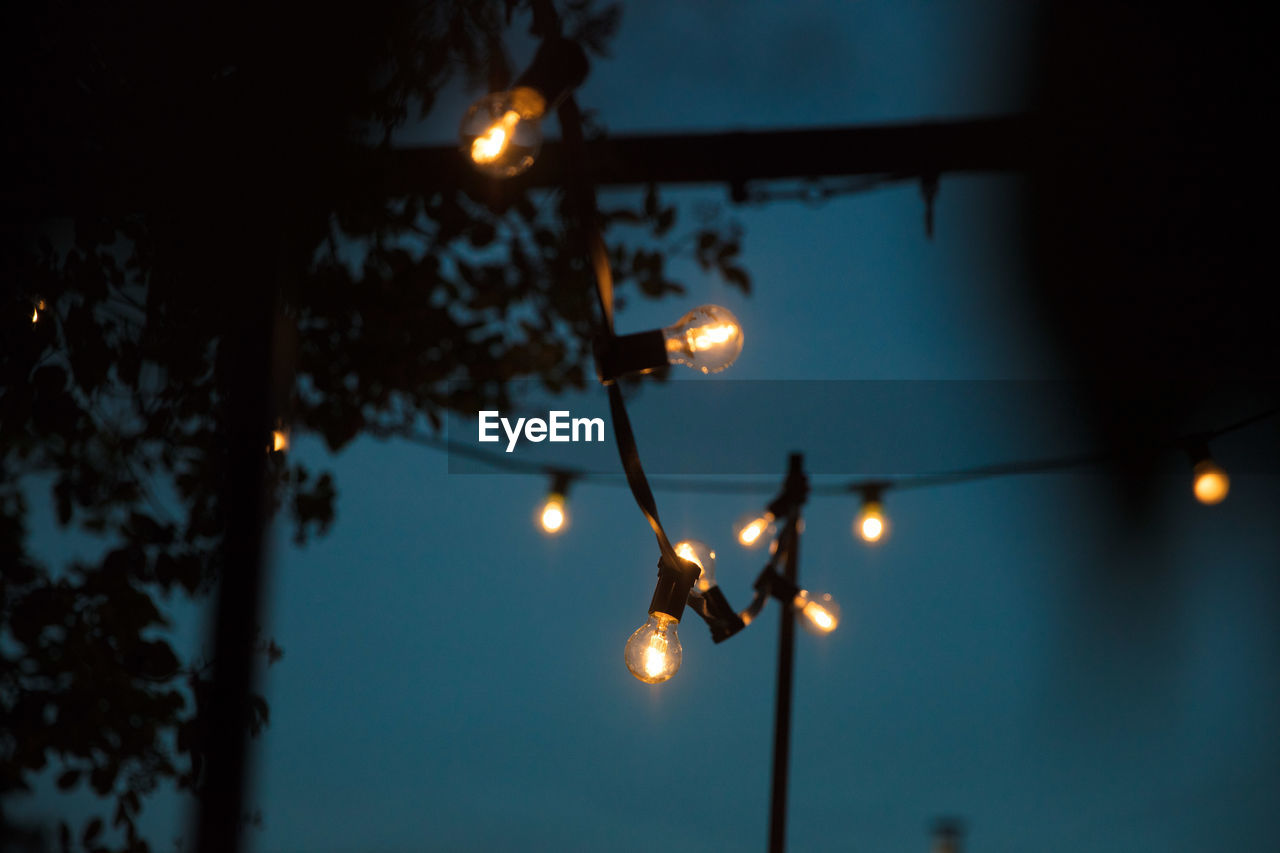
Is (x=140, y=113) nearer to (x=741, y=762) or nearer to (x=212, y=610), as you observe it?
(x=212, y=610)

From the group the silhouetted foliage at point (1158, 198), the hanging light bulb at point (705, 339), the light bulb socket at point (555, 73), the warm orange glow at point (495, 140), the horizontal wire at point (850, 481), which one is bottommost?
the hanging light bulb at point (705, 339)

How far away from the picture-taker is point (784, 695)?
3.50 metres

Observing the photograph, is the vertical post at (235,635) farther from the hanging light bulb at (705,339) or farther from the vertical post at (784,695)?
the vertical post at (784,695)

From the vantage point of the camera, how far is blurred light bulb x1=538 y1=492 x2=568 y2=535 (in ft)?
14.9

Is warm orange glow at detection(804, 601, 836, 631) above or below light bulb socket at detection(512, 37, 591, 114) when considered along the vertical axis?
below

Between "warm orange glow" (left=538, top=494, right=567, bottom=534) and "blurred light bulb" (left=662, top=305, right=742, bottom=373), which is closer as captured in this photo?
"blurred light bulb" (left=662, top=305, right=742, bottom=373)

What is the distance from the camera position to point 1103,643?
571 centimetres

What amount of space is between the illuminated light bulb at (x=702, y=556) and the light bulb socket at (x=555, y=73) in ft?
2.65

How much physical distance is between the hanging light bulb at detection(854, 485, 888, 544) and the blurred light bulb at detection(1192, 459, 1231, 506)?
1471 millimetres

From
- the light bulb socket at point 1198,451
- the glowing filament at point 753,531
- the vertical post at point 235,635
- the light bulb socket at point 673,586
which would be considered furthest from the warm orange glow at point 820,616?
the vertical post at point 235,635

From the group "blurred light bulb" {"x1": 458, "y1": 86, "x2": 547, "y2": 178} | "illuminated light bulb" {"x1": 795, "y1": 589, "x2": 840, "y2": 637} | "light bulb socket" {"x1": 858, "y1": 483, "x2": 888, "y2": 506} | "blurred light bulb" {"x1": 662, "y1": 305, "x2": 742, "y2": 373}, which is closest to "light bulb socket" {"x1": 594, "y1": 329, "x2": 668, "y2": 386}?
"blurred light bulb" {"x1": 662, "y1": 305, "x2": 742, "y2": 373}

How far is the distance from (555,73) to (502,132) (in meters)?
0.13

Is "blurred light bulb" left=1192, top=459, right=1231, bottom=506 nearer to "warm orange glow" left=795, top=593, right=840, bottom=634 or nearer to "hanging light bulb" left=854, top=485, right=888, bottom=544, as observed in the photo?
"hanging light bulb" left=854, top=485, right=888, bottom=544

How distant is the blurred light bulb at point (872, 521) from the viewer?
452 cm
